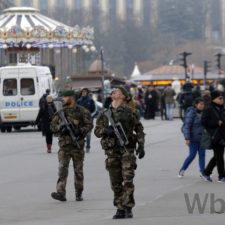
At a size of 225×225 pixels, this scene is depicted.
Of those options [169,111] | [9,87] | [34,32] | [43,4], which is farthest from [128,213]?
[43,4]

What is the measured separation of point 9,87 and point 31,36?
55.0 ft

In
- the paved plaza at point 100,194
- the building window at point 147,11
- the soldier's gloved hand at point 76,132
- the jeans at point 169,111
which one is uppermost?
the building window at point 147,11

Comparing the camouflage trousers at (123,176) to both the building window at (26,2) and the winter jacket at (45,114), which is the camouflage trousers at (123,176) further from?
the building window at (26,2)

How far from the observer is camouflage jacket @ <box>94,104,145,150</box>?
15.8 metres

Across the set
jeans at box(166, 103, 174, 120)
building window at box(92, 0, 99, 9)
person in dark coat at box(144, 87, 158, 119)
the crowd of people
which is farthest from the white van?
building window at box(92, 0, 99, 9)

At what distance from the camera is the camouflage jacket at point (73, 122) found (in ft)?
61.5

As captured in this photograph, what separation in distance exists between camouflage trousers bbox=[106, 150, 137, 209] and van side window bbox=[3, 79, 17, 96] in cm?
2751

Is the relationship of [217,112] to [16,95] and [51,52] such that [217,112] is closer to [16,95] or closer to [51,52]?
[16,95]

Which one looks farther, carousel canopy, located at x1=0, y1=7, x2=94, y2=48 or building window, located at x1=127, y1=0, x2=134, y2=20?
building window, located at x1=127, y1=0, x2=134, y2=20

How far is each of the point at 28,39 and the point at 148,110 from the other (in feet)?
25.3

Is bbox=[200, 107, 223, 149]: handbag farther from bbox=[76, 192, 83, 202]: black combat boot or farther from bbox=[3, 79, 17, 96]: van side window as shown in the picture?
bbox=[3, 79, 17, 96]: van side window

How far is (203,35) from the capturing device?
537 ft

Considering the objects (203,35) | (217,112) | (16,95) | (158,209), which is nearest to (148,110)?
(16,95)

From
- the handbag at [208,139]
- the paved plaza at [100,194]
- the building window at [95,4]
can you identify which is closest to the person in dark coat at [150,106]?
the paved plaza at [100,194]
